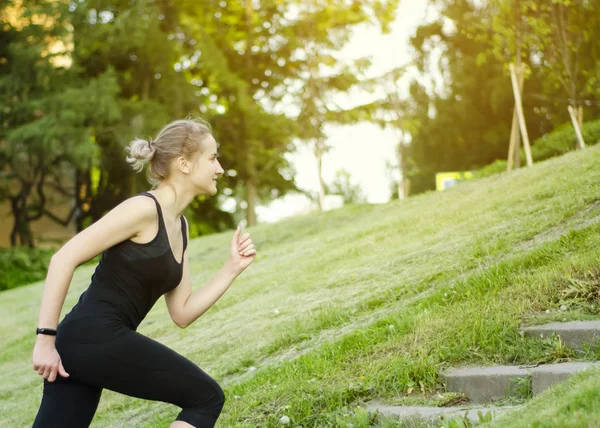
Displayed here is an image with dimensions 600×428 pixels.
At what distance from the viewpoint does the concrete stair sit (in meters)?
4.30

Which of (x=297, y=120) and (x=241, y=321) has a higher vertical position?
(x=297, y=120)

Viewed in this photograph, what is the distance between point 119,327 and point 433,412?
2015 mm

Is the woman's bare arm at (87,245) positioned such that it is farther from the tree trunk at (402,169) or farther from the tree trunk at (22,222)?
the tree trunk at (402,169)

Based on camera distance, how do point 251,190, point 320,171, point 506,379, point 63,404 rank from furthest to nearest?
point 251,190, point 320,171, point 506,379, point 63,404

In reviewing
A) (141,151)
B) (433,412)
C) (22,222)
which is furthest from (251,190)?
(141,151)

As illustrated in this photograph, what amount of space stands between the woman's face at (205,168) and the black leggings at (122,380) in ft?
2.80

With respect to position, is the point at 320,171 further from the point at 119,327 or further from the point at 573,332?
the point at 119,327

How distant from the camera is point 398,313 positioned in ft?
21.2

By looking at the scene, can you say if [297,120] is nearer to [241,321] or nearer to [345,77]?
[345,77]

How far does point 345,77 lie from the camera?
3045cm

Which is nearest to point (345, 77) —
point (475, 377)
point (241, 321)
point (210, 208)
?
point (210, 208)

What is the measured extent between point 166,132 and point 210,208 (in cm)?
2991

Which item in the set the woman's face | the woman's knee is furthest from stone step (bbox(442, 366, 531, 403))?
the woman's face

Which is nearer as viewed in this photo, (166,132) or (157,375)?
(157,375)
